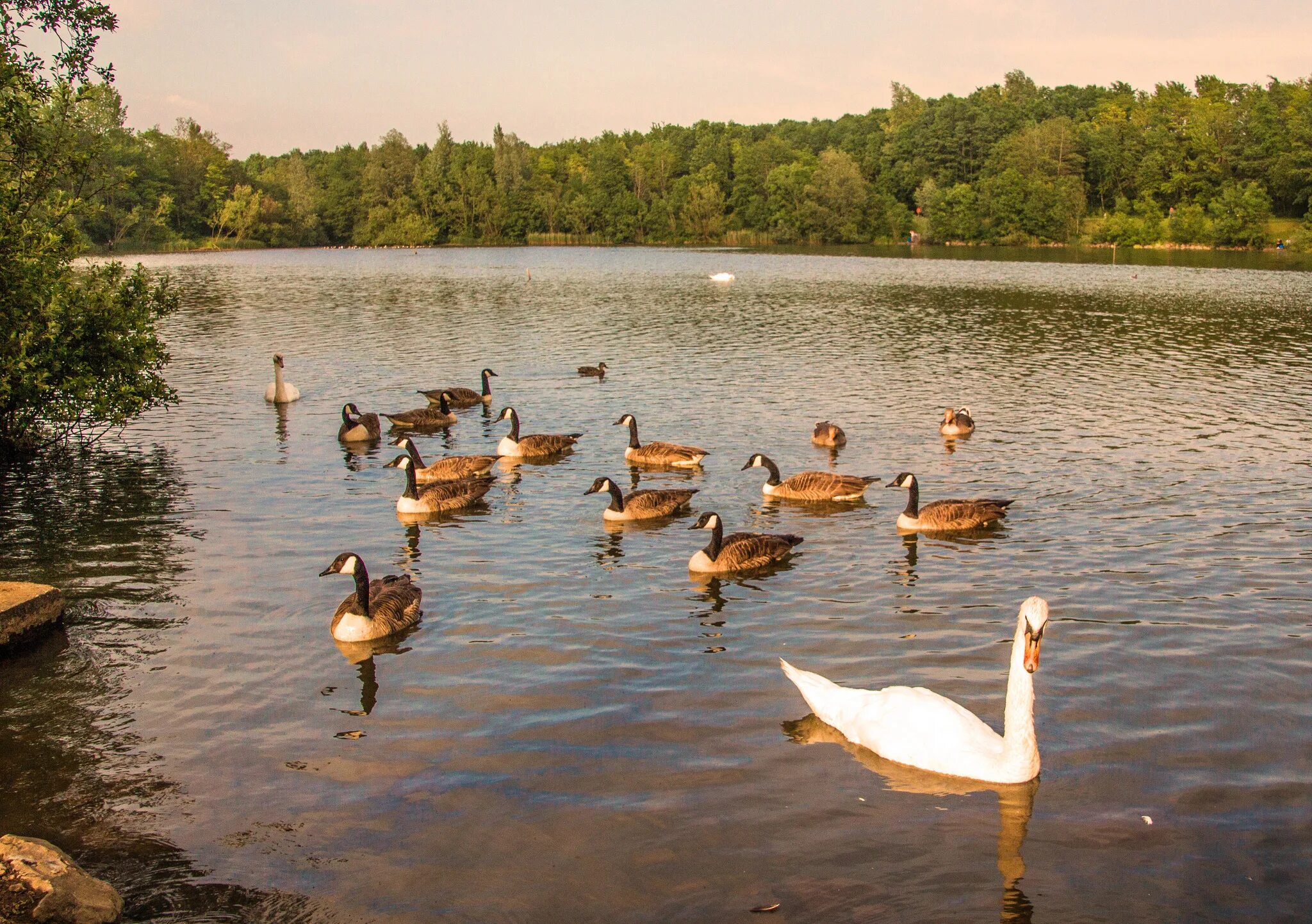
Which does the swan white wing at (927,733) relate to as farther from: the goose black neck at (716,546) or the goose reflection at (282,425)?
the goose reflection at (282,425)

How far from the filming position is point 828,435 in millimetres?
23406

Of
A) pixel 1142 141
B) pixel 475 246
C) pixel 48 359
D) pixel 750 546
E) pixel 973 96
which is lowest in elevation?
pixel 750 546

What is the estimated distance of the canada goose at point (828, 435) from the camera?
23406 mm

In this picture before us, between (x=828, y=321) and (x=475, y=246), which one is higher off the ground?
(x=475, y=246)

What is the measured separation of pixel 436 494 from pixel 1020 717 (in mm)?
12008

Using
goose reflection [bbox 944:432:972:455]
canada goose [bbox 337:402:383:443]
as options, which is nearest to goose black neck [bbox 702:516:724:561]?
goose reflection [bbox 944:432:972:455]

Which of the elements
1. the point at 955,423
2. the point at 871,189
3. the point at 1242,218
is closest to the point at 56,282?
the point at 955,423

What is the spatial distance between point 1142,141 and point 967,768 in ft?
529

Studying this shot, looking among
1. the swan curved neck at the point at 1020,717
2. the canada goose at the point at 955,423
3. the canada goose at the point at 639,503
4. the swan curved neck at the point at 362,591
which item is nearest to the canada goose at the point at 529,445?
the canada goose at the point at 639,503

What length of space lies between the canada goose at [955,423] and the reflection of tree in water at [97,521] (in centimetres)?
1663

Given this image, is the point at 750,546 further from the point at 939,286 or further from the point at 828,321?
the point at 939,286

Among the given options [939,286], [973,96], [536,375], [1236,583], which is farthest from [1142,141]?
[1236,583]

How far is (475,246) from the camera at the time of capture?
18050 cm

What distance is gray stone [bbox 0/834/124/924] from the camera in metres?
6.89
